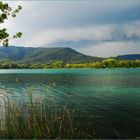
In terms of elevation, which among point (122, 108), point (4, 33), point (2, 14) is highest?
point (2, 14)

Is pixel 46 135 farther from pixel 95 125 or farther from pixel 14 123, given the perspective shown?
pixel 95 125

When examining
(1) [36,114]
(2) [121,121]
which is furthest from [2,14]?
(2) [121,121]

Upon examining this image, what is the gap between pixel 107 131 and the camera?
2122 cm

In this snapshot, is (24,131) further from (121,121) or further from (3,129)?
(121,121)

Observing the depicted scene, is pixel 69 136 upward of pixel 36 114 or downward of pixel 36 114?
downward

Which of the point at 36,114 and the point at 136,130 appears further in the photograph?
the point at 136,130

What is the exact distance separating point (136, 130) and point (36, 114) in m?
9.13

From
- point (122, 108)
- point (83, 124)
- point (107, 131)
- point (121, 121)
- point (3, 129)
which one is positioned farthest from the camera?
point (122, 108)

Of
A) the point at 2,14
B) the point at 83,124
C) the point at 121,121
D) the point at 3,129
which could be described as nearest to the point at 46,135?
the point at 3,129

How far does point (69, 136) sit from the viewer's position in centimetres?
1636

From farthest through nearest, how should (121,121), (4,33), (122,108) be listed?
1. (122,108)
2. (121,121)
3. (4,33)

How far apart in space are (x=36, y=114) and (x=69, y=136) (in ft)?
7.68

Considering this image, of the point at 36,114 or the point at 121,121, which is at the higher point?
the point at 36,114

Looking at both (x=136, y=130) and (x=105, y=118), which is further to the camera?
(x=105, y=118)
